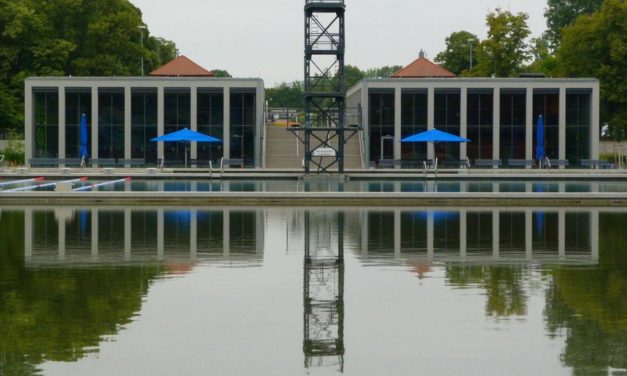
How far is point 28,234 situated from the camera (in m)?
21.5

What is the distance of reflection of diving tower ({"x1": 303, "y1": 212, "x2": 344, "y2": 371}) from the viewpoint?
34.4ft

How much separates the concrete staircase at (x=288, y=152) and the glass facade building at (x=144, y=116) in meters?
1.77

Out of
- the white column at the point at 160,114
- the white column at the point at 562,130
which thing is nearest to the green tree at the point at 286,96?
the white column at the point at 160,114

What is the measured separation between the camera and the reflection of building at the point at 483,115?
5862 centimetres

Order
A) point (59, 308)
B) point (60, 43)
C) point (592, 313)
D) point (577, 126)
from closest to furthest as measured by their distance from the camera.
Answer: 1. point (592, 313)
2. point (59, 308)
3. point (577, 126)
4. point (60, 43)

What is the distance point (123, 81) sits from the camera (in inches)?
2291

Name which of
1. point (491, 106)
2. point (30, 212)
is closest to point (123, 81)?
point (491, 106)

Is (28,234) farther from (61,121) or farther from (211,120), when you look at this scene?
(61,121)

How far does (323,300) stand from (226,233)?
8.84 m

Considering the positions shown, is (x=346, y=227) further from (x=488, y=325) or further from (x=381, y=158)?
(x=381, y=158)

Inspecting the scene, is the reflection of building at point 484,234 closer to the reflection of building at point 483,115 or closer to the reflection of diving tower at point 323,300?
the reflection of diving tower at point 323,300

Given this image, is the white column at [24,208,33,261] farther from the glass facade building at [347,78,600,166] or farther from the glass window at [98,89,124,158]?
the glass facade building at [347,78,600,166]

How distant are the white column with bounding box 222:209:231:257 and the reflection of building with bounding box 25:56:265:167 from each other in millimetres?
30851

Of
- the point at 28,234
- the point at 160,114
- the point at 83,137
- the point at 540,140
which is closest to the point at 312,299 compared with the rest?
the point at 28,234
